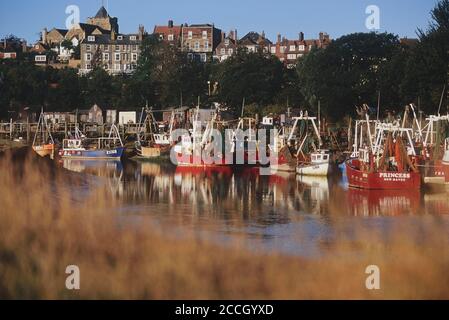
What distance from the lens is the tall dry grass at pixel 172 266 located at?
14.0m

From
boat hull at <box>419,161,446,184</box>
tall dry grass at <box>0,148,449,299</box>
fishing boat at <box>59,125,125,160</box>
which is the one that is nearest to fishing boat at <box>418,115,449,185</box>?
boat hull at <box>419,161,446,184</box>

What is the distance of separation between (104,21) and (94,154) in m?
58.8

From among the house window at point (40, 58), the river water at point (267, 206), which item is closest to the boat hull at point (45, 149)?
the river water at point (267, 206)

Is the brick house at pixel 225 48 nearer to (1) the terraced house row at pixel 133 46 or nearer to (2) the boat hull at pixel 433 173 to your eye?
(1) the terraced house row at pixel 133 46

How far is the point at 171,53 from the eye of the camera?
89.1 metres

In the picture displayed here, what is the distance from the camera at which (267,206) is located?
30.6m

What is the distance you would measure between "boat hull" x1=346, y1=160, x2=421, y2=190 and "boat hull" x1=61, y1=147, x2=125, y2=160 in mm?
26794

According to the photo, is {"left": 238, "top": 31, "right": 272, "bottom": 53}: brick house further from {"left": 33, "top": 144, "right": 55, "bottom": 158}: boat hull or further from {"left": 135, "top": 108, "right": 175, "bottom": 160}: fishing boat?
{"left": 33, "top": 144, "right": 55, "bottom": 158}: boat hull

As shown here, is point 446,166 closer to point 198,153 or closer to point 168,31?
point 198,153

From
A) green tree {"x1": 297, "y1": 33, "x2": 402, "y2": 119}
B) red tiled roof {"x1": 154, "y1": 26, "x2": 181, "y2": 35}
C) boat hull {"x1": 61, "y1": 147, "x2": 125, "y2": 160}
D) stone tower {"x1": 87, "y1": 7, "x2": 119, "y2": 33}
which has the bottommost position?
boat hull {"x1": 61, "y1": 147, "x2": 125, "y2": 160}

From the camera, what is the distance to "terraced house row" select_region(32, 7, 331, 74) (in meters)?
104

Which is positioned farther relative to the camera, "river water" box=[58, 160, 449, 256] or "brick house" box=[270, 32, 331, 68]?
"brick house" box=[270, 32, 331, 68]

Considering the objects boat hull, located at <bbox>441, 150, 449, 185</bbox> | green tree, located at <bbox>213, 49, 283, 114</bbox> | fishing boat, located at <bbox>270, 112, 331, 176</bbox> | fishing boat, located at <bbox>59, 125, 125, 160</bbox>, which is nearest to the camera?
boat hull, located at <bbox>441, 150, 449, 185</bbox>

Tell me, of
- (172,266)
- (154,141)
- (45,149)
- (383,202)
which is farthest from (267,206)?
(154,141)
